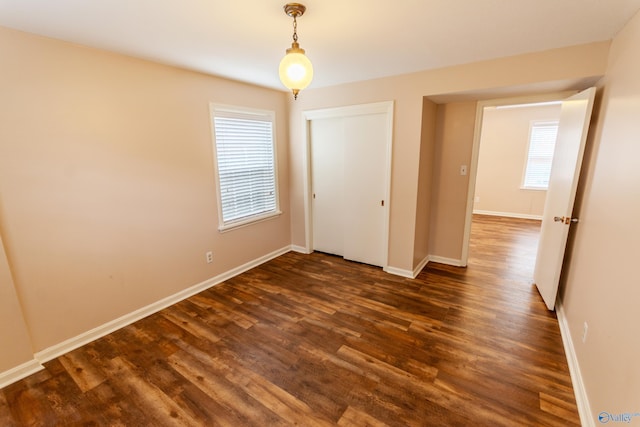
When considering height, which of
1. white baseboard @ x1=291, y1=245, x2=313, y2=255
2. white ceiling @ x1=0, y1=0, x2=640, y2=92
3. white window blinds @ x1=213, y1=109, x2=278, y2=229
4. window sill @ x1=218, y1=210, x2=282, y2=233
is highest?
white ceiling @ x1=0, y1=0, x2=640, y2=92

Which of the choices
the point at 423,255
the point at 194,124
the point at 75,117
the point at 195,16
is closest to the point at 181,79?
the point at 194,124

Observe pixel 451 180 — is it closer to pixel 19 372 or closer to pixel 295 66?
pixel 295 66

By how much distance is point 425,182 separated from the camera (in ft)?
11.5

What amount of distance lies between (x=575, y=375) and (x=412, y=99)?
2.72 metres

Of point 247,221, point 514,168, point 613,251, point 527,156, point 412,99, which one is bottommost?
point 247,221

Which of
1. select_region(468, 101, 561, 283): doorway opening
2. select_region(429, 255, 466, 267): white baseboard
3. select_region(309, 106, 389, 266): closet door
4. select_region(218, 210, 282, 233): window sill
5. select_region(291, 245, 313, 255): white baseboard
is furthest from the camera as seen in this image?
select_region(468, 101, 561, 283): doorway opening

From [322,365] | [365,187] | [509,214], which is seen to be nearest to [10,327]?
[322,365]

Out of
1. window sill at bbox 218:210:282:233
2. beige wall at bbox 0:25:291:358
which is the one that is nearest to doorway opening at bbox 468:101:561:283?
window sill at bbox 218:210:282:233

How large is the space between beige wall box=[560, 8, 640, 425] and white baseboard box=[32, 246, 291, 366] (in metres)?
3.34

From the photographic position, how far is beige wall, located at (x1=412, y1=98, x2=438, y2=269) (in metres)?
3.25

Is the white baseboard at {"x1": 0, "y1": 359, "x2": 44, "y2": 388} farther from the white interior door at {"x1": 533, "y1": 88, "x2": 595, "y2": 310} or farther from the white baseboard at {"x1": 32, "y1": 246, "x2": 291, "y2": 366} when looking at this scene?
the white interior door at {"x1": 533, "y1": 88, "x2": 595, "y2": 310}

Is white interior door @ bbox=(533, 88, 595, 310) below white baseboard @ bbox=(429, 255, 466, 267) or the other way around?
the other way around

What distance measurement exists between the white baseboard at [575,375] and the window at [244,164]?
3.37 m

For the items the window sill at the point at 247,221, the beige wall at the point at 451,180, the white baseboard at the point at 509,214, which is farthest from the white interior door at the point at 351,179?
the white baseboard at the point at 509,214
